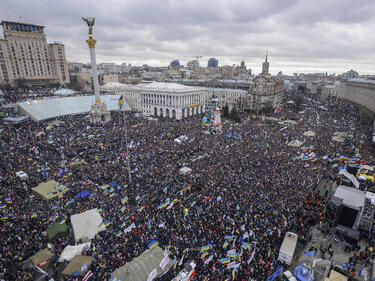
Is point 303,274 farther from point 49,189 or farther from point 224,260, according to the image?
point 49,189

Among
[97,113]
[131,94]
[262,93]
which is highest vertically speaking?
[262,93]

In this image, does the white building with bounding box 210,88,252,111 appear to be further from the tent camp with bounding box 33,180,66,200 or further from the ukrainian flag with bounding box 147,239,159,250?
the ukrainian flag with bounding box 147,239,159,250

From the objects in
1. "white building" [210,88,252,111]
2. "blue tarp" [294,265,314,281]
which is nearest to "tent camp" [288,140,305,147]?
"blue tarp" [294,265,314,281]

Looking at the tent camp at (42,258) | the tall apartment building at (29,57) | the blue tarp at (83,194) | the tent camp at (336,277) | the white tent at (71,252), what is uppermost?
the tall apartment building at (29,57)

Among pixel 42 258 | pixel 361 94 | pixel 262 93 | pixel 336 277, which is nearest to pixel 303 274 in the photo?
pixel 336 277

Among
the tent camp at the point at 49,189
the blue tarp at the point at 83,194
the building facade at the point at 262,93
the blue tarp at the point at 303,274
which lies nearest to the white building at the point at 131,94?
the building facade at the point at 262,93

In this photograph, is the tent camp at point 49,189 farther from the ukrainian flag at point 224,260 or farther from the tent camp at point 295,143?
the tent camp at point 295,143
